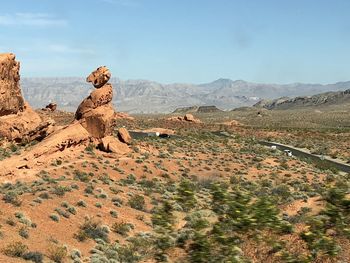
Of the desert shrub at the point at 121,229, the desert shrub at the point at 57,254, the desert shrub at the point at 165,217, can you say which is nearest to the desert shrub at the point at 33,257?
the desert shrub at the point at 57,254

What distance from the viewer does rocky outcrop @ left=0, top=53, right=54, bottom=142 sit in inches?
1778

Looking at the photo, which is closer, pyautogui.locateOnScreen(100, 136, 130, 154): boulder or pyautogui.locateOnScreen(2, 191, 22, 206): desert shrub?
pyautogui.locateOnScreen(2, 191, 22, 206): desert shrub

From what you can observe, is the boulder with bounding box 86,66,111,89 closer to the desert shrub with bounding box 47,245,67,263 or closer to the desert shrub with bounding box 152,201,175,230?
the desert shrub with bounding box 47,245,67,263

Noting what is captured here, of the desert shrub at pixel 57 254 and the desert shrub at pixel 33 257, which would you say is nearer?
the desert shrub at pixel 33 257

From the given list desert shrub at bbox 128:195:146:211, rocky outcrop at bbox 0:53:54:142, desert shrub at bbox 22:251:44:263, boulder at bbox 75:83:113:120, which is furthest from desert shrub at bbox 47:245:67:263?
rocky outcrop at bbox 0:53:54:142

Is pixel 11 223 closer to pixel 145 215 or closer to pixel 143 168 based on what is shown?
pixel 145 215

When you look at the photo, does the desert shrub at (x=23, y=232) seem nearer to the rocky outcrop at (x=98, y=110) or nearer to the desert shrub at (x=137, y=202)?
the desert shrub at (x=137, y=202)

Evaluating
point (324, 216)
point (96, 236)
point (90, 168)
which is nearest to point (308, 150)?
point (90, 168)

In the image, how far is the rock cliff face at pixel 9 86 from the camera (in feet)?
149

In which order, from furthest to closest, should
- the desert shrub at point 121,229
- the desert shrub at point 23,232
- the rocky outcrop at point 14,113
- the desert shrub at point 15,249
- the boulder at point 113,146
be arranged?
1. the boulder at point 113,146
2. the rocky outcrop at point 14,113
3. the desert shrub at point 121,229
4. the desert shrub at point 23,232
5. the desert shrub at point 15,249

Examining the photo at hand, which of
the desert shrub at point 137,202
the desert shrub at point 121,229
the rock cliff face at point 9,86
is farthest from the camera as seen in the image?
the rock cliff face at point 9,86

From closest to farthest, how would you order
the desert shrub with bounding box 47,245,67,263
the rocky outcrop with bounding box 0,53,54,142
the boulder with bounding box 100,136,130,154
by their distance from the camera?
the desert shrub with bounding box 47,245,67,263
the rocky outcrop with bounding box 0,53,54,142
the boulder with bounding box 100,136,130,154

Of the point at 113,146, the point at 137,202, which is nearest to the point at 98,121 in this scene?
the point at 113,146

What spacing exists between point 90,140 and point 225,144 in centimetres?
3135
